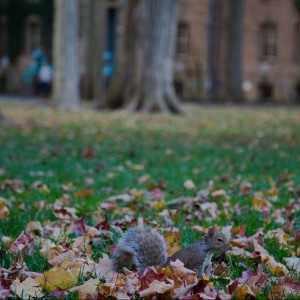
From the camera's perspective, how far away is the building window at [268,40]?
33.7m

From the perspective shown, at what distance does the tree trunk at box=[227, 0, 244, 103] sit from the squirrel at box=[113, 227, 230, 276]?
2360cm

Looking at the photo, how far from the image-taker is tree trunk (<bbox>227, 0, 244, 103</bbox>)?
25750 mm

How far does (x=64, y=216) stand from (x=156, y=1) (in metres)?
13.1

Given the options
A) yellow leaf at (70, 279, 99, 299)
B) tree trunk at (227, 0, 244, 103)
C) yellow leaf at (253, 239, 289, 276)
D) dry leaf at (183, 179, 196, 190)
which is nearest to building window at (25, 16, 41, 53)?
tree trunk at (227, 0, 244, 103)

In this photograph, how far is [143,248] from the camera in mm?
2920

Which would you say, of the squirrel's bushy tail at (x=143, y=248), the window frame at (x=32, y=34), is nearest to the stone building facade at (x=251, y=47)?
the window frame at (x=32, y=34)

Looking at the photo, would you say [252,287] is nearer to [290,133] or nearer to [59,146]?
[59,146]

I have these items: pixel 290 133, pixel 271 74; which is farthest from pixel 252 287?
pixel 271 74

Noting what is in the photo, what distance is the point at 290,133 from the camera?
12.4 metres

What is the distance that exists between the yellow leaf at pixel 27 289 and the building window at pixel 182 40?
3179 centimetres

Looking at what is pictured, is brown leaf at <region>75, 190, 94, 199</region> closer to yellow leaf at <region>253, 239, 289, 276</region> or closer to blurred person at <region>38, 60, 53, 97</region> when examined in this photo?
yellow leaf at <region>253, 239, 289, 276</region>

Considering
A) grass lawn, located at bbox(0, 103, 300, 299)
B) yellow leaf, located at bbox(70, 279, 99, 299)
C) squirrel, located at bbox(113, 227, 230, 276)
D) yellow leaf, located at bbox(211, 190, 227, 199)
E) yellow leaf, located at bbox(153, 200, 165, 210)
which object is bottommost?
grass lawn, located at bbox(0, 103, 300, 299)

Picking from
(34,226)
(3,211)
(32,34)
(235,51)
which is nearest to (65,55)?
(235,51)

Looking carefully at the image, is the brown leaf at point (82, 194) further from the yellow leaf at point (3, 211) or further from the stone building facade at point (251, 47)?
the stone building facade at point (251, 47)
